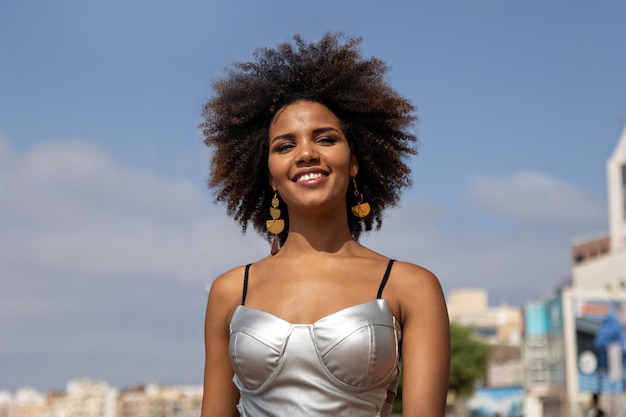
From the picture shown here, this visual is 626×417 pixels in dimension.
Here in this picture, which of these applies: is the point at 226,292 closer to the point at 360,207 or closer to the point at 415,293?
the point at 360,207

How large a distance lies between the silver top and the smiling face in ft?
1.59

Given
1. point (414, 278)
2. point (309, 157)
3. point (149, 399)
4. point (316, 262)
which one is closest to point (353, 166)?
point (309, 157)

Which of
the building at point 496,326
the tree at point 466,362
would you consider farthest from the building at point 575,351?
the building at point 496,326

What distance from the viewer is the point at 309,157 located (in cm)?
402

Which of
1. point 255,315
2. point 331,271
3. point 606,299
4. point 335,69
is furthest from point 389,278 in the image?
point 606,299

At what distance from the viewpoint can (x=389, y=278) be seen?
391cm

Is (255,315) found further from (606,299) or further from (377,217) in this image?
(606,299)

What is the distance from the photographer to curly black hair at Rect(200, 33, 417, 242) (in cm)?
425

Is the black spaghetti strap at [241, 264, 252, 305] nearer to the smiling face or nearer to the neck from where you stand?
the neck

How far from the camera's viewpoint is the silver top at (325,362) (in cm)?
368

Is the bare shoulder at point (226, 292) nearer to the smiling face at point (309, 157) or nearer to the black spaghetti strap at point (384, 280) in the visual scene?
the smiling face at point (309, 157)

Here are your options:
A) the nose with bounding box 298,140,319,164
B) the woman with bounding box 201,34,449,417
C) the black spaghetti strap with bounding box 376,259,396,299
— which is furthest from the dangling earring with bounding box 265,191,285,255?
the black spaghetti strap with bounding box 376,259,396,299

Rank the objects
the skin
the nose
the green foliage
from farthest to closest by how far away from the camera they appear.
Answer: the green foliage, the nose, the skin

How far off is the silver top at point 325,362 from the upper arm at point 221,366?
1.00 ft
